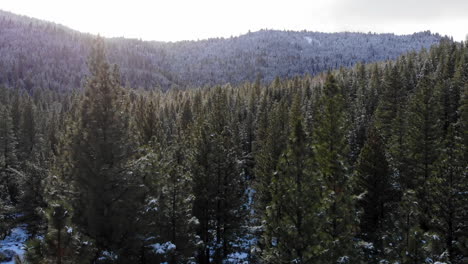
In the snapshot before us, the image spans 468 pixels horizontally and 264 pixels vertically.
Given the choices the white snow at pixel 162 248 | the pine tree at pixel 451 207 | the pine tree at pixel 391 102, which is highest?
the pine tree at pixel 391 102

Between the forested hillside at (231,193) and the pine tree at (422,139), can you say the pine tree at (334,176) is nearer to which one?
the forested hillside at (231,193)

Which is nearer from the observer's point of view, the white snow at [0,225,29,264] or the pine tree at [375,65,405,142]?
the white snow at [0,225,29,264]

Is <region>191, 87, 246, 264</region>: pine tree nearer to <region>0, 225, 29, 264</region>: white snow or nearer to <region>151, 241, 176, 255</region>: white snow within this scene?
<region>151, 241, 176, 255</region>: white snow

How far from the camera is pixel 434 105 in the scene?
1265 inches

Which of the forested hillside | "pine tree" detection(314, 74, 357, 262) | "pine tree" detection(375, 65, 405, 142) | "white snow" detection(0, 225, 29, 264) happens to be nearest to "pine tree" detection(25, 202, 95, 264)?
the forested hillside

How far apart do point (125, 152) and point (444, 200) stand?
1854 centimetres

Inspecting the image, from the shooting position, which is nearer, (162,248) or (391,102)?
(162,248)

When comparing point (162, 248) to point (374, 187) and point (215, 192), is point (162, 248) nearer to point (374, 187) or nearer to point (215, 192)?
point (215, 192)

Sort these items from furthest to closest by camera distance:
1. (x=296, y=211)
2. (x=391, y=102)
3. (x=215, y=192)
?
(x=391, y=102)
(x=215, y=192)
(x=296, y=211)

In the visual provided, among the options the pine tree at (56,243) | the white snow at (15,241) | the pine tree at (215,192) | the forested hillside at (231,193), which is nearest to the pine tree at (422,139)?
the forested hillside at (231,193)

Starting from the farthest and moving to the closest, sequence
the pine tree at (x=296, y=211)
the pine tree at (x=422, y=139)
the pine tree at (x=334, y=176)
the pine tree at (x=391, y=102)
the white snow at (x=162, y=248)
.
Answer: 1. the pine tree at (x=391, y=102)
2. the pine tree at (x=422, y=139)
3. the pine tree at (x=334, y=176)
4. the white snow at (x=162, y=248)
5. the pine tree at (x=296, y=211)

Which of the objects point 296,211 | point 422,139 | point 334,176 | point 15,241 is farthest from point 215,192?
point 15,241

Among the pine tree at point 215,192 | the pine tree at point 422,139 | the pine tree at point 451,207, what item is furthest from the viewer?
the pine tree at point 422,139

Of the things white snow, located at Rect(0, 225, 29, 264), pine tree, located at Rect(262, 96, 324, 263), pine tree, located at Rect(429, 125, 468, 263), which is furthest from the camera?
white snow, located at Rect(0, 225, 29, 264)
